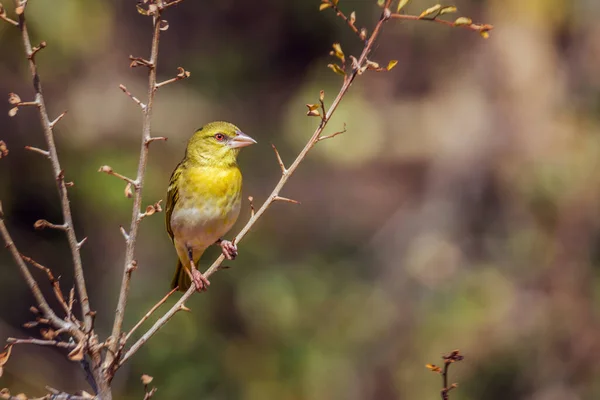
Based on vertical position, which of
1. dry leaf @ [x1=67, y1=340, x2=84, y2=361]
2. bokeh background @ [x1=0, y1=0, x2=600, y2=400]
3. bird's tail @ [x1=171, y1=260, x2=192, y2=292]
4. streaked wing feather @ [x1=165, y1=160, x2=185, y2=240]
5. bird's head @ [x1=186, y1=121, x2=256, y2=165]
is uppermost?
dry leaf @ [x1=67, y1=340, x2=84, y2=361]

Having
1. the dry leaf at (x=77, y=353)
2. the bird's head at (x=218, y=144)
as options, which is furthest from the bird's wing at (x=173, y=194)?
the dry leaf at (x=77, y=353)

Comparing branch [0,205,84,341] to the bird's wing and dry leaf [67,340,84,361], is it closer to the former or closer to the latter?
dry leaf [67,340,84,361]

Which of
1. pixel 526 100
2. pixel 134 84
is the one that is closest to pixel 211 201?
pixel 526 100

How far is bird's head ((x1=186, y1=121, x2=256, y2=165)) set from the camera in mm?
3244

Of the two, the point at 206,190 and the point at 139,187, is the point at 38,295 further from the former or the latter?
the point at 206,190

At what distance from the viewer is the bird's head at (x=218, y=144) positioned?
3.24 meters

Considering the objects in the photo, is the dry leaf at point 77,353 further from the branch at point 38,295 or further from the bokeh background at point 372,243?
the bokeh background at point 372,243

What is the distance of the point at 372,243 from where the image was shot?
29.0ft

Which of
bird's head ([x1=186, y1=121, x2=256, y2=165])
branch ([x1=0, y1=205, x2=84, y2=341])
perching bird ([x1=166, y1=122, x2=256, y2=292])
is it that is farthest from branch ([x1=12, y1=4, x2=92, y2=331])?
bird's head ([x1=186, y1=121, x2=256, y2=165])

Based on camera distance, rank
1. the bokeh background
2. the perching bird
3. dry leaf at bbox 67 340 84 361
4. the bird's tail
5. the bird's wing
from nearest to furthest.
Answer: dry leaf at bbox 67 340 84 361 → the perching bird → the bird's wing → the bird's tail → the bokeh background

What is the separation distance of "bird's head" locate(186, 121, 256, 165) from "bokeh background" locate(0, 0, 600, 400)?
333 centimetres

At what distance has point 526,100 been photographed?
321 inches

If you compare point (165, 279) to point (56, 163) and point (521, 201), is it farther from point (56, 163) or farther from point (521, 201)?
point (56, 163)

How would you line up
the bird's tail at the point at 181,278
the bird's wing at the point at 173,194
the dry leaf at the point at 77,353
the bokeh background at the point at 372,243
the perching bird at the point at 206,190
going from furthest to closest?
the bokeh background at the point at 372,243 < the bird's tail at the point at 181,278 < the bird's wing at the point at 173,194 < the perching bird at the point at 206,190 < the dry leaf at the point at 77,353
